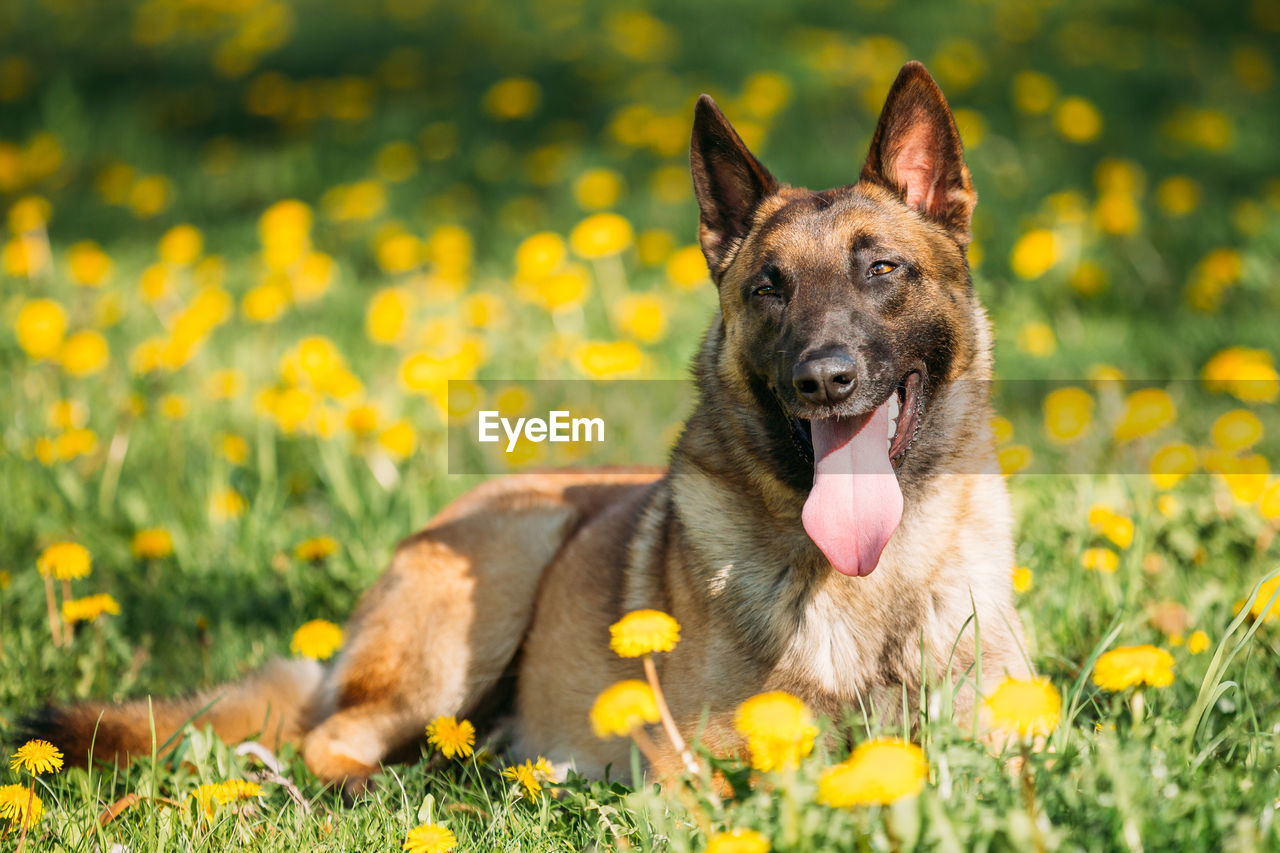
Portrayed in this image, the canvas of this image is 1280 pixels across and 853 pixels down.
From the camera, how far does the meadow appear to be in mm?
2318

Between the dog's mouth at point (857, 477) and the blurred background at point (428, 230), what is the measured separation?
47.9 inches

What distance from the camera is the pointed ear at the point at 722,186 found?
3.02m

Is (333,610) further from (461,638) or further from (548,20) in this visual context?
(548,20)

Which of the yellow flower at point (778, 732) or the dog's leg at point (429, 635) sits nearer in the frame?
the yellow flower at point (778, 732)

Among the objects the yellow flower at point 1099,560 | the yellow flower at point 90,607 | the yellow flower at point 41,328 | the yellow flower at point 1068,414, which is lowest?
the yellow flower at point 90,607

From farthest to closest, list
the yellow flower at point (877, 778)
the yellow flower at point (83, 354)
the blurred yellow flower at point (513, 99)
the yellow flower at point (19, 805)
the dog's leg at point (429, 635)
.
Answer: the blurred yellow flower at point (513, 99)
the yellow flower at point (83, 354)
the dog's leg at point (429, 635)
the yellow flower at point (19, 805)
the yellow flower at point (877, 778)

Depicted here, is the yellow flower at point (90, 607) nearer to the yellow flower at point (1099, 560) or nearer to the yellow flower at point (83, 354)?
the yellow flower at point (83, 354)

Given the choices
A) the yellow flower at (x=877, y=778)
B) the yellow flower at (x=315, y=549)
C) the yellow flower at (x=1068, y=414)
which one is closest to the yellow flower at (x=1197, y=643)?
the yellow flower at (x=1068, y=414)

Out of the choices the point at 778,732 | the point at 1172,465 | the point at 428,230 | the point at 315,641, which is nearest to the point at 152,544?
the point at 315,641

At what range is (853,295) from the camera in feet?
8.94

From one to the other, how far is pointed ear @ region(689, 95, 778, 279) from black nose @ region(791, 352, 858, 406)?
77 centimetres

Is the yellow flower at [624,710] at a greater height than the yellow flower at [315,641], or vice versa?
the yellow flower at [624,710]

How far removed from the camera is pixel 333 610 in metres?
4.04

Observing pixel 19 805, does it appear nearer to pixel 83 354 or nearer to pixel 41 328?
pixel 83 354
